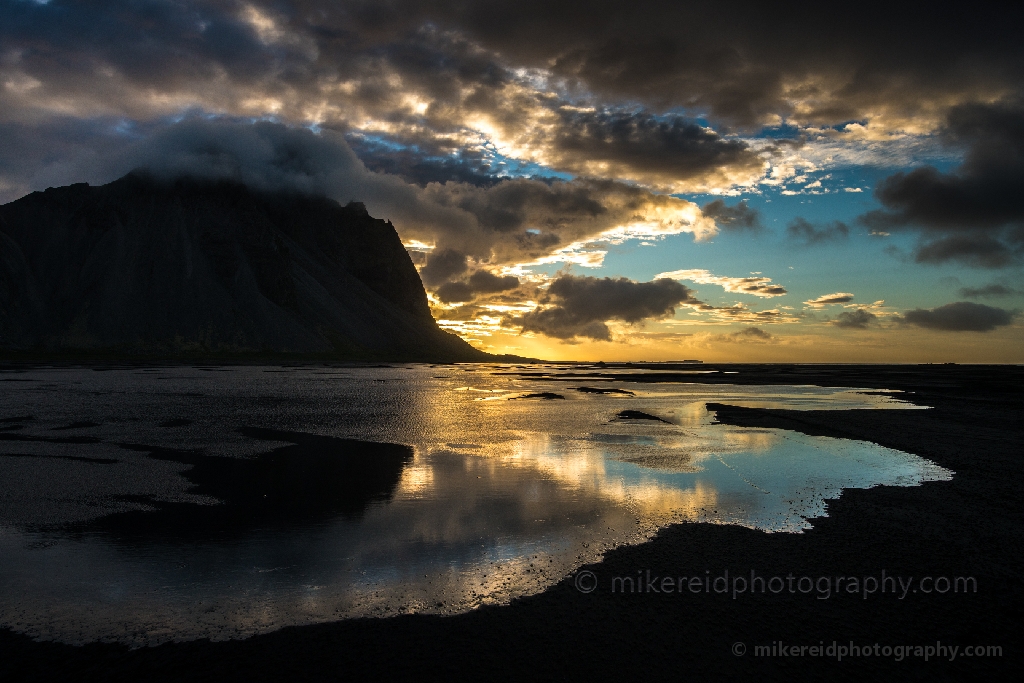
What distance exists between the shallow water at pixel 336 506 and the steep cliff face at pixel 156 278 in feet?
390

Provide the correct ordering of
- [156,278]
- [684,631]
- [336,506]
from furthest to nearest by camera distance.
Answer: [156,278] < [336,506] < [684,631]

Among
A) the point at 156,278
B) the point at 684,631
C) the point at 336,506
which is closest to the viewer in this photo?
the point at 684,631

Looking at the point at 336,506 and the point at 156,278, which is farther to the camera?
the point at 156,278

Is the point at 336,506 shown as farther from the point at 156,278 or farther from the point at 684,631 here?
the point at 156,278

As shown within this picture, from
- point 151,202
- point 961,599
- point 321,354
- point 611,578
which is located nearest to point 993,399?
point 961,599

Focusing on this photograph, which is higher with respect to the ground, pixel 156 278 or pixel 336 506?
pixel 156 278

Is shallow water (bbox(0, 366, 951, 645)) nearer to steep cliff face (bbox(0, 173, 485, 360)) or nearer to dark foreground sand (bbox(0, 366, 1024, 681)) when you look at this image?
dark foreground sand (bbox(0, 366, 1024, 681))

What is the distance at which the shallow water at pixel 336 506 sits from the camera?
7.60 m

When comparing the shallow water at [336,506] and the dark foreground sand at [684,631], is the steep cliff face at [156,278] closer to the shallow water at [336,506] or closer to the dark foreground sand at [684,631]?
the shallow water at [336,506]

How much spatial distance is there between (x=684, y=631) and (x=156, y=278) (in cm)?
16021

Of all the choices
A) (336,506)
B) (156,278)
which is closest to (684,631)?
(336,506)

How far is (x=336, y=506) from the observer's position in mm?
12477

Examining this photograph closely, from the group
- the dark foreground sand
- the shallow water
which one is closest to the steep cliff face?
the shallow water

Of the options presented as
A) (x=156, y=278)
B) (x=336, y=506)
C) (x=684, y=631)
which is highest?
(x=156, y=278)
